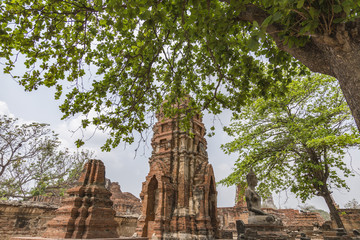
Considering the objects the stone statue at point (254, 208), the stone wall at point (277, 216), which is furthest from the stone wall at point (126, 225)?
the stone statue at point (254, 208)

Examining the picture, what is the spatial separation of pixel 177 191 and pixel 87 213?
23.7 feet

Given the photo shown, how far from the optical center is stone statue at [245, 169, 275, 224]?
710cm

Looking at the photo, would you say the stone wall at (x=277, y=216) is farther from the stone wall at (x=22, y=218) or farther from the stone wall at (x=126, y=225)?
the stone wall at (x=22, y=218)

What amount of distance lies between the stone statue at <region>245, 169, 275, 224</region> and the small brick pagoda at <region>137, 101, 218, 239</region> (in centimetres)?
338

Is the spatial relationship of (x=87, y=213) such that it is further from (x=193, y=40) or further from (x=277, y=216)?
(x=277, y=216)

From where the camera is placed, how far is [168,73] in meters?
5.95

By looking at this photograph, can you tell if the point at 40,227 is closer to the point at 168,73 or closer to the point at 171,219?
the point at 171,219

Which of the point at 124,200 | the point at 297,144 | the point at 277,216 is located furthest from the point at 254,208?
the point at 124,200

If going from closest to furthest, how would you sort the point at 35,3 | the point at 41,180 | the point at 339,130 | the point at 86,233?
the point at 35,3 → the point at 86,233 → the point at 339,130 → the point at 41,180

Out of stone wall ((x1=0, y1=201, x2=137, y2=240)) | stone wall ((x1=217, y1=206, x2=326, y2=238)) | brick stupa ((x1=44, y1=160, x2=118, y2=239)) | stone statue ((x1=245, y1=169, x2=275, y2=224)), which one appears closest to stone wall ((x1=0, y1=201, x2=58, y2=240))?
stone wall ((x1=0, y1=201, x2=137, y2=240))

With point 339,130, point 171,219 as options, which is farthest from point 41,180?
point 339,130

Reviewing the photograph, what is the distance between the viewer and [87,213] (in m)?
5.38

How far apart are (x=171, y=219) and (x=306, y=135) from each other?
7835 mm

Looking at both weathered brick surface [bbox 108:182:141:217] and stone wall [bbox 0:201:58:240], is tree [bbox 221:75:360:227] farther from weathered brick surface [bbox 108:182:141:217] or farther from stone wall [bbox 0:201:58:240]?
weathered brick surface [bbox 108:182:141:217]
